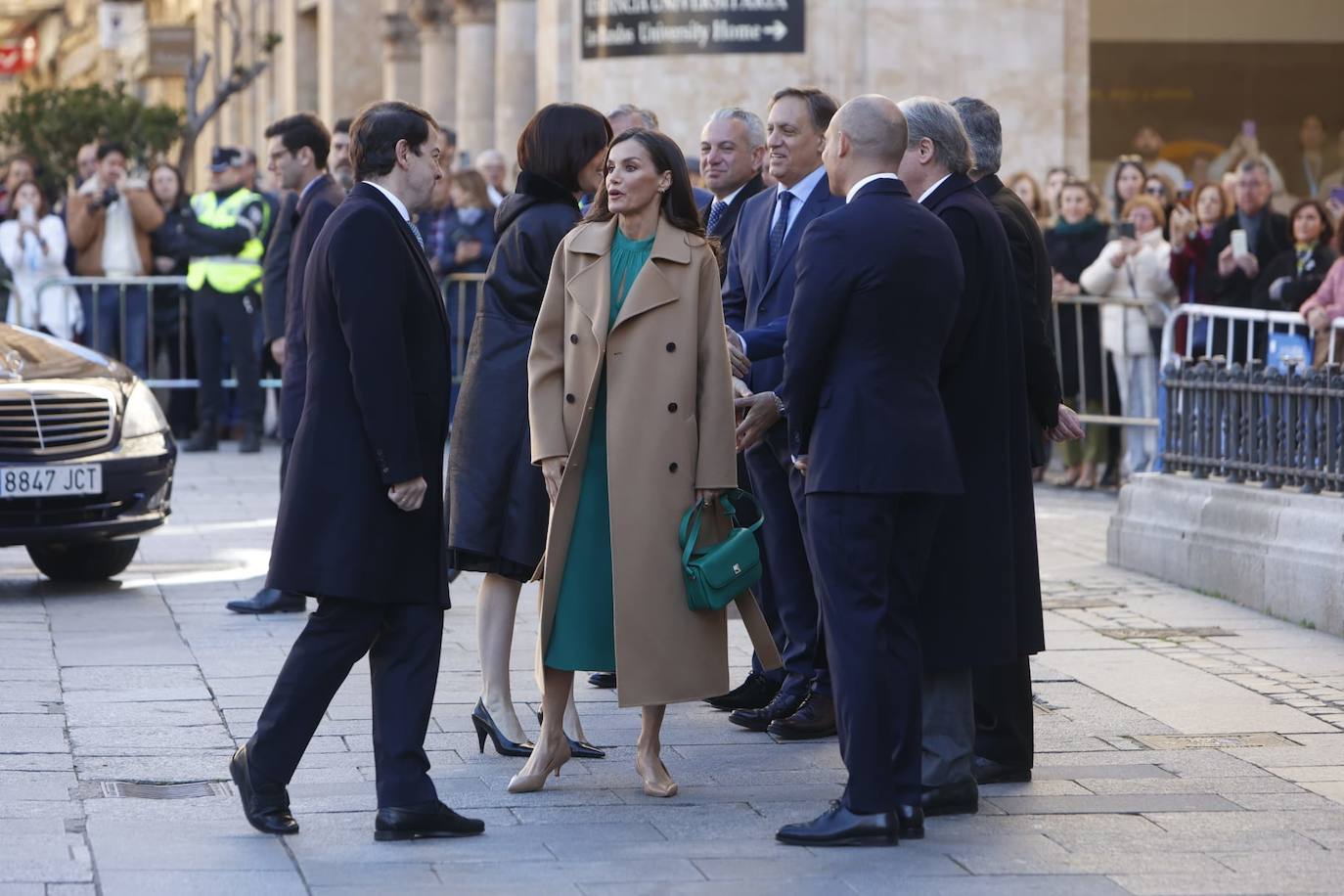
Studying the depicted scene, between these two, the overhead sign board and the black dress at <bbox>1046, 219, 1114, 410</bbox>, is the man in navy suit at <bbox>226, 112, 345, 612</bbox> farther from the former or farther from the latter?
the overhead sign board

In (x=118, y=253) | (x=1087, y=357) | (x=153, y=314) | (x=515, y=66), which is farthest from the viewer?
(x=515, y=66)

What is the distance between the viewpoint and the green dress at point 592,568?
658cm

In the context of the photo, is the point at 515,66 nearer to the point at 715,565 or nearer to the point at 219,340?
the point at 219,340

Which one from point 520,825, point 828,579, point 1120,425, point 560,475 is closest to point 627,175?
point 560,475

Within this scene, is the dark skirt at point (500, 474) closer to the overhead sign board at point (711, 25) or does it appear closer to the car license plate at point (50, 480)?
the car license plate at point (50, 480)

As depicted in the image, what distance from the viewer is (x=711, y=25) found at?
59.5 feet

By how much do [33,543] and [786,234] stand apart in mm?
4328

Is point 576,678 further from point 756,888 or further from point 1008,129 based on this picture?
point 1008,129

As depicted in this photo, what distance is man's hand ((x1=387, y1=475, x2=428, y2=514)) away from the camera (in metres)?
5.89

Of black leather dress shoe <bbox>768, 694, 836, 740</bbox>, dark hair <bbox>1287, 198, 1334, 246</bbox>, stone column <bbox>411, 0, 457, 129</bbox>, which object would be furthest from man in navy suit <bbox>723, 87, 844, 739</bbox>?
stone column <bbox>411, 0, 457, 129</bbox>

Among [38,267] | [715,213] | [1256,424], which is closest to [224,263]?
[38,267]

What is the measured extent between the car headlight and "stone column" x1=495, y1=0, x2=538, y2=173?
11999mm

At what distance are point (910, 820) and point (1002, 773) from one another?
2.83 feet

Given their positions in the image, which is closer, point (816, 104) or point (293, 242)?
point (816, 104)
